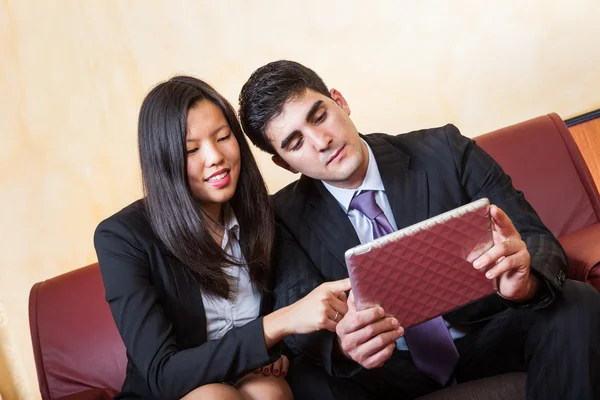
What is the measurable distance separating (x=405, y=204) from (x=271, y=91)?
0.42 meters

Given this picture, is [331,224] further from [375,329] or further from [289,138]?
[375,329]

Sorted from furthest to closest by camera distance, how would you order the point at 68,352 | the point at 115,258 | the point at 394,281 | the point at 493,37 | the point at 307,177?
the point at 493,37 → the point at 68,352 → the point at 307,177 → the point at 115,258 → the point at 394,281

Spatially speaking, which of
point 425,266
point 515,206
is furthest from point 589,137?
point 425,266

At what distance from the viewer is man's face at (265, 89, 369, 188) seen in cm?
158

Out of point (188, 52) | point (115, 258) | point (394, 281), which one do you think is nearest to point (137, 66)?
point (188, 52)

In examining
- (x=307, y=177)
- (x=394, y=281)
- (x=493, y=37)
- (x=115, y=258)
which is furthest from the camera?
(x=493, y=37)

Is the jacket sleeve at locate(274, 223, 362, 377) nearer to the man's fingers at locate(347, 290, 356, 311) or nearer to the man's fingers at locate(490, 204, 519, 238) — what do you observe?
the man's fingers at locate(347, 290, 356, 311)

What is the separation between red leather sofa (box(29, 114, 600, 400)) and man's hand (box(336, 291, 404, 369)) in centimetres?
92

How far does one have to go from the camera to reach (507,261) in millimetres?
1228

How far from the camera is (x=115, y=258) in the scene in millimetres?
1524

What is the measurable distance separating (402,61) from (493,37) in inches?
12.6

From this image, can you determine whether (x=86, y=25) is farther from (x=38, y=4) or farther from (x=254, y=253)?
(x=254, y=253)

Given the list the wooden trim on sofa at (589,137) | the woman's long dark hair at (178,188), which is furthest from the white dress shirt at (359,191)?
the wooden trim on sofa at (589,137)

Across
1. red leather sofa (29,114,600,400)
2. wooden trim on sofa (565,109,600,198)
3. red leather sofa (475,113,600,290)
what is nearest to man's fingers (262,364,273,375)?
red leather sofa (29,114,600,400)
